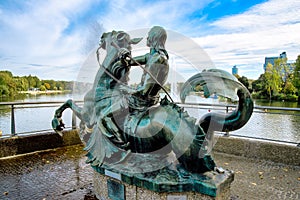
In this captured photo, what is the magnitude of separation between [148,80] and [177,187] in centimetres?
127

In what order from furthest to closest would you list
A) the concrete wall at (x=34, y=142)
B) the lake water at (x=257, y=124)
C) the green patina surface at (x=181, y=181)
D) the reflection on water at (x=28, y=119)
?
the reflection on water at (x=28, y=119) < the lake water at (x=257, y=124) < the concrete wall at (x=34, y=142) < the green patina surface at (x=181, y=181)

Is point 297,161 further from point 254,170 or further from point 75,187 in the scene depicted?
point 75,187

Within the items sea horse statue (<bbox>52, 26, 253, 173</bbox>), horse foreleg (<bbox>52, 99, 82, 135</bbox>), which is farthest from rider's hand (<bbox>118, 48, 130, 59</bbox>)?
horse foreleg (<bbox>52, 99, 82, 135</bbox>)

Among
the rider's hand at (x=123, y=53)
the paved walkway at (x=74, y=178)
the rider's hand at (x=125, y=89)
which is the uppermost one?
the rider's hand at (x=123, y=53)

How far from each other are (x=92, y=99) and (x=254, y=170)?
339 cm

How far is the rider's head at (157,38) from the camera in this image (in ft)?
9.87

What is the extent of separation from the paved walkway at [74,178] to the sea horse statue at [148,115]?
100 centimetres

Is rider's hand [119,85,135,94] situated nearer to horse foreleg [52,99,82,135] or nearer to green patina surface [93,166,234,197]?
horse foreleg [52,99,82,135]

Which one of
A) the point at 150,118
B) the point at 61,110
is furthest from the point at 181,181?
the point at 61,110

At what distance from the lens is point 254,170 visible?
4.74 meters

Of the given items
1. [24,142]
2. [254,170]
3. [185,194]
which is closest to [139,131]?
[185,194]

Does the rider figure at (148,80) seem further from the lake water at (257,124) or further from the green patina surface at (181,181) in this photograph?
the lake water at (257,124)

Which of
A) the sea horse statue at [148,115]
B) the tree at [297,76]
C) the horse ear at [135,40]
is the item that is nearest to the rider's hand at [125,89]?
the sea horse statue at [148,115]

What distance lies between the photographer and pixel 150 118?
2982mm
